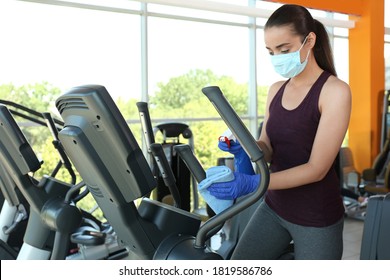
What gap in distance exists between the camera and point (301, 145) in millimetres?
1493

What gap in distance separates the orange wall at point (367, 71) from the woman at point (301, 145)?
228 inches

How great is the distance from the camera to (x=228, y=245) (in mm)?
2107

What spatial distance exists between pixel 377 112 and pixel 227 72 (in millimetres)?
2528

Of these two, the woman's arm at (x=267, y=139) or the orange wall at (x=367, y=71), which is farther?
the orange wall at (x=367, y=71)

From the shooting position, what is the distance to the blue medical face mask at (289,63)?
1529 millimetres

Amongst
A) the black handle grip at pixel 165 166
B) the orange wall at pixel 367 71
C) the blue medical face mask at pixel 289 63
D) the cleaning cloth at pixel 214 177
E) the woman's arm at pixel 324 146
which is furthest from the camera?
the orange wall at pixel 367 71

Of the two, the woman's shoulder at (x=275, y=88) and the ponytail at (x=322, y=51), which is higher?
the ponytail at (x=322, y=51)

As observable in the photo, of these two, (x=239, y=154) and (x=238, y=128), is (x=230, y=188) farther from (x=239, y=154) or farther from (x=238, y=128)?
(x=239, y=154)

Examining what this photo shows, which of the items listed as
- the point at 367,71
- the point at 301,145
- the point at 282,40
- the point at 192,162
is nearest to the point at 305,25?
the point at 282,40

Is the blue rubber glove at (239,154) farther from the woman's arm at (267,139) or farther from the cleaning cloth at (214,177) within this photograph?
the cleaning cloth at (214,177)

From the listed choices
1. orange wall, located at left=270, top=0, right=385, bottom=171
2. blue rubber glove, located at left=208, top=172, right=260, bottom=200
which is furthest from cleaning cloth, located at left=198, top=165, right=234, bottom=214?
orange wall, located at left=270, top=0, right=385, bottom=171

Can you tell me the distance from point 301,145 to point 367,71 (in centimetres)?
605

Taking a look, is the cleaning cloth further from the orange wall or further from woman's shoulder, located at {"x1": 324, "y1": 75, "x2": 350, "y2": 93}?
the orange wall

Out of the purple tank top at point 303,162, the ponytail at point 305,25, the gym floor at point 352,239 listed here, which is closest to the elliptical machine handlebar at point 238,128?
the purple tank top at point 303,162
